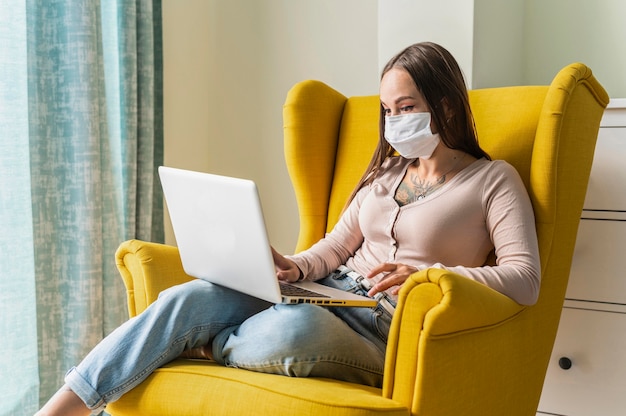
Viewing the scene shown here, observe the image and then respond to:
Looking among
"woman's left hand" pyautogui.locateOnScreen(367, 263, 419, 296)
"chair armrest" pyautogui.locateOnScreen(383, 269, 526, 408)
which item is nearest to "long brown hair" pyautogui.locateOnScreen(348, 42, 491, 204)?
"woman's left hand" pyautogui.locateOnScreen(367, 263, 419, 296)

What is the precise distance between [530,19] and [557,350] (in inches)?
38.1

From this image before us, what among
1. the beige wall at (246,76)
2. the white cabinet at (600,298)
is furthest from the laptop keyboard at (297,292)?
the beige wall at (246,76)

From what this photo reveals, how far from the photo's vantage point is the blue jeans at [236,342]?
1.30 m

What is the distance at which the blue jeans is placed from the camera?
1301 mm

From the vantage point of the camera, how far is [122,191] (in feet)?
7.67

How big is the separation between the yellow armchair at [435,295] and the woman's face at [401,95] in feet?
0.78

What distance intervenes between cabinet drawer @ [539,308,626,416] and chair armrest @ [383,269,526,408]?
2.27 feet

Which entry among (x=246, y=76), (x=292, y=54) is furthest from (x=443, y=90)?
(x=246, y=76)

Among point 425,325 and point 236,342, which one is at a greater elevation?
point 425,325

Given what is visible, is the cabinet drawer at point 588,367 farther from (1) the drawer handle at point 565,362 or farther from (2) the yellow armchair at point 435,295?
(2) the yellow armchair at point 435,295

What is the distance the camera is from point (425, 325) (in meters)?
1.16

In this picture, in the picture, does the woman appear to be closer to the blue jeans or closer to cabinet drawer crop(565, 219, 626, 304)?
the blue jeans

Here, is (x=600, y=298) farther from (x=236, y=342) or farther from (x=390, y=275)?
(x=236, y=342)

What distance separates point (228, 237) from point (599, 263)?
3.04 ft
